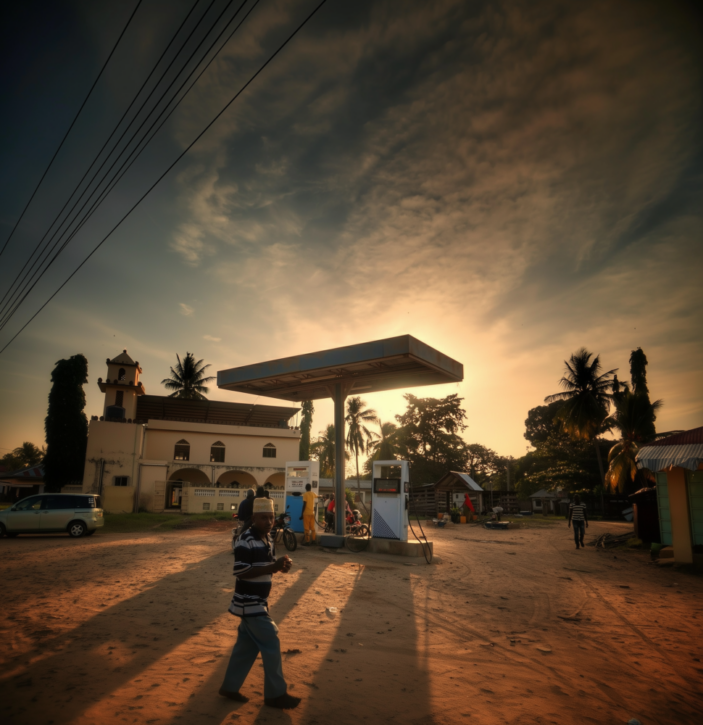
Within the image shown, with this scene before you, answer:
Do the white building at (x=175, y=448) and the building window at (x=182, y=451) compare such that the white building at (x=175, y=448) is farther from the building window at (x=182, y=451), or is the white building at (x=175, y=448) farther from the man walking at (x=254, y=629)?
the man walking at (x=254, y=629)

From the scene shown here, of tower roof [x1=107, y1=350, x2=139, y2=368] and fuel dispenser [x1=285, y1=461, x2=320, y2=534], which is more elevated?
tower roof [x1=107, y1=350, x2=139, y2=368]

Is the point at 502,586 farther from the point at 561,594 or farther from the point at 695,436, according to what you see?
the point at 695,436

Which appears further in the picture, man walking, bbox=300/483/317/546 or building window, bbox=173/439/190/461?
building window, bbox=173/439/190/461

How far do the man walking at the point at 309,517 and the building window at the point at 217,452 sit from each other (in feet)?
73.4

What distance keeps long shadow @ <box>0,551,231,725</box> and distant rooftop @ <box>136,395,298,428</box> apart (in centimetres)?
3046

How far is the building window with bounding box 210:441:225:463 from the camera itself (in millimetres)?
36125

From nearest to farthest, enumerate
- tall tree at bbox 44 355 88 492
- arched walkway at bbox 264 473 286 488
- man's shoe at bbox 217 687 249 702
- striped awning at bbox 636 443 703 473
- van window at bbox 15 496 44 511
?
man's shoe at bbox 217 687 249 702
striped awning at bbox 636 443 703 473
van window at bbox 15 496 44 511
tall tree at bbox 44 355 88 492
arched walkway at bbox 264 473 286 488

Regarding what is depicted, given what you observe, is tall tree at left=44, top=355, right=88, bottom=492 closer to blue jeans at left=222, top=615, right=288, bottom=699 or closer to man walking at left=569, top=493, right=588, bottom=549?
man walking at left=569, top=493, right=588, bottom=549

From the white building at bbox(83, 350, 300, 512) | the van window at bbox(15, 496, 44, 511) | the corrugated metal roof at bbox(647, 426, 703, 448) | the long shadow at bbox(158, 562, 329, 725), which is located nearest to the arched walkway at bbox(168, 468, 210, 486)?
the white building at bbox(83, 350, 300, 512)

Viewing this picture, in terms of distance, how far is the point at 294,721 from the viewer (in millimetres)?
3982

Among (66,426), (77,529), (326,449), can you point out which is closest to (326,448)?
(326,449)

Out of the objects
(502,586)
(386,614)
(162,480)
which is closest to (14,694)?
(386,614)

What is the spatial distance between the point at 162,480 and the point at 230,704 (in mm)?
30801

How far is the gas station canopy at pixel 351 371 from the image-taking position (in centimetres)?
1333
